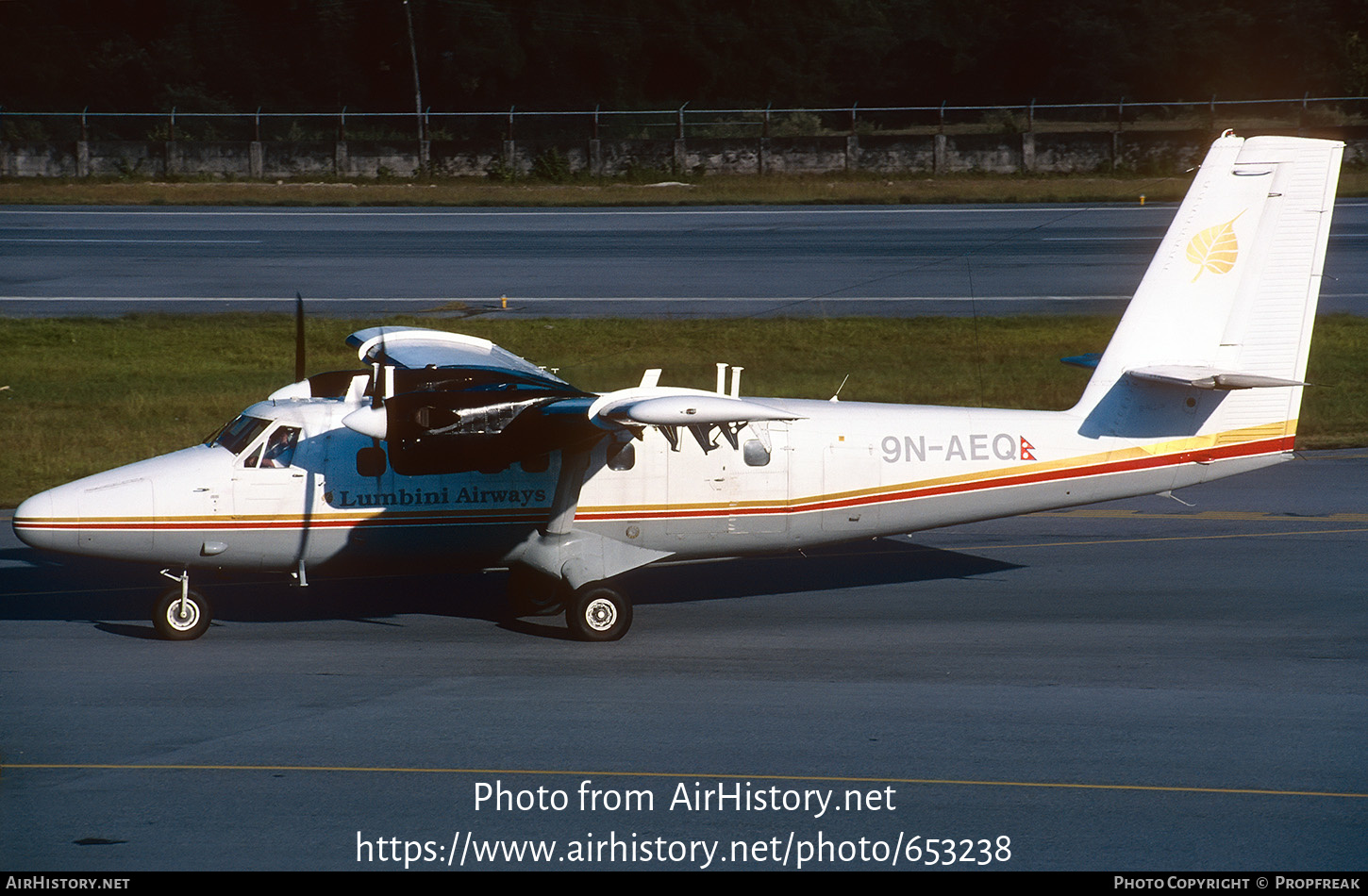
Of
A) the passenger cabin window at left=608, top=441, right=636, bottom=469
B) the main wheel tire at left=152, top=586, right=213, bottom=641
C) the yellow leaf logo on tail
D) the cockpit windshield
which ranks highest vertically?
the yellow leaf logo on tail

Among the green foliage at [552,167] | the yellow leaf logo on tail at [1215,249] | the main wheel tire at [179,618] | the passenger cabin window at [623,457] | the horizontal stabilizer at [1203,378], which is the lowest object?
the main wheel tire at [179,618]

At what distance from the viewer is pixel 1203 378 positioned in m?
16.0

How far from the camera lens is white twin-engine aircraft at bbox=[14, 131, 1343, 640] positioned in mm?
15336

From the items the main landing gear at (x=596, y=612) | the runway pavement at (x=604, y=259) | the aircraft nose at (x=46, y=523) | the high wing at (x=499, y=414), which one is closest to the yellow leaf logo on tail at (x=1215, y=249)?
the high wing at (x=499, y=414)

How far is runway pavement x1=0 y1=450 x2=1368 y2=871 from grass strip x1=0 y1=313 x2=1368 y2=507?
741 centimetres

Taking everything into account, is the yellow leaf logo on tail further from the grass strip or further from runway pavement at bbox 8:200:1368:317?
runway pavement at bbox 8:200:1368:317

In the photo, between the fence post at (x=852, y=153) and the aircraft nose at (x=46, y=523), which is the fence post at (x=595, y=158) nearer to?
the fence post at (x=852, y=153)

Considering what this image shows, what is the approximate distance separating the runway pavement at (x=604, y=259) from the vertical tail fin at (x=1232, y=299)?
1810 cm

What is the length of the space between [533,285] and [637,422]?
2474cm

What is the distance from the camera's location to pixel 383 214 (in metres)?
50.2

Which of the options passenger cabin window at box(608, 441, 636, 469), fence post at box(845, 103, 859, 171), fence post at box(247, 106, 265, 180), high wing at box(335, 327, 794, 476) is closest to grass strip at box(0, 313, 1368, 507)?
passenger cabin window at box(608, 441, 636, 469)

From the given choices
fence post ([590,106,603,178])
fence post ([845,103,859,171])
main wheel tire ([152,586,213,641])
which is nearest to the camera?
main wheel tire ([152,586,213,641])

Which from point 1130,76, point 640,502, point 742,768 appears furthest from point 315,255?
point 1130,76

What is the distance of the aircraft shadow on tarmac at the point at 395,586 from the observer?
16.9m
